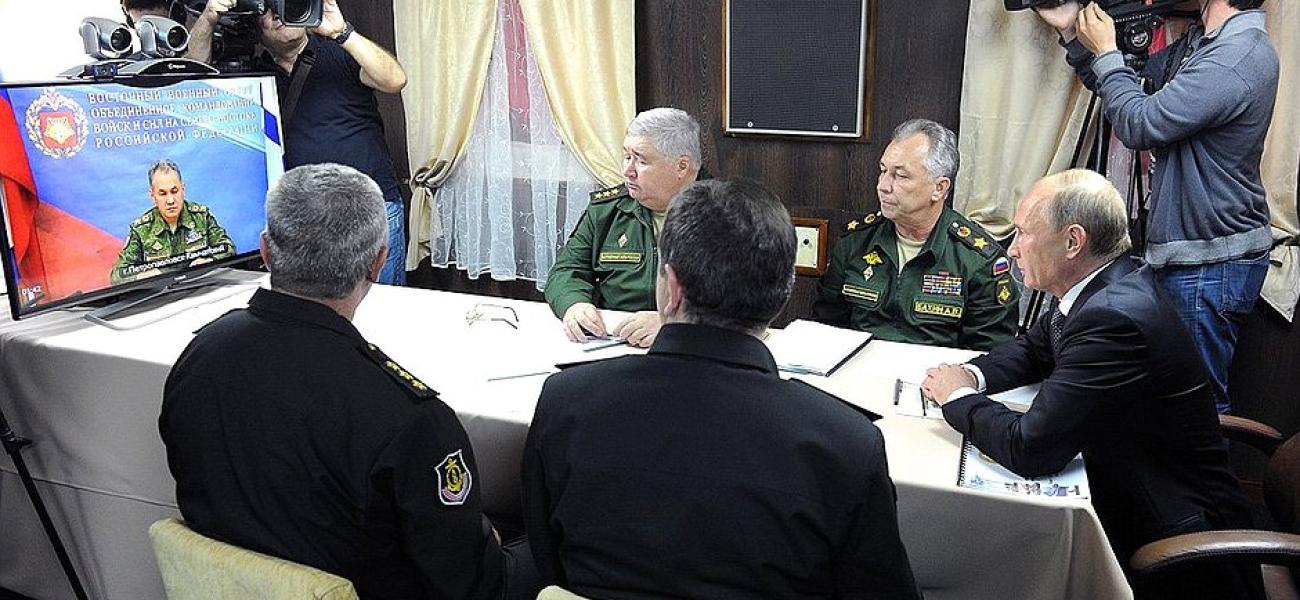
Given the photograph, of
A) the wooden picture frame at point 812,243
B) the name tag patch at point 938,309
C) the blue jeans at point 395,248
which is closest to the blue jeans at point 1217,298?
the name tag patch at point 938,309

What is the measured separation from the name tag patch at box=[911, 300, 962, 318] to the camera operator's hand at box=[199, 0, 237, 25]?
6.96 ft

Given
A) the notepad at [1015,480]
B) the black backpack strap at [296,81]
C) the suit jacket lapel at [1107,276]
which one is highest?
the black backpack strap at [296,81]

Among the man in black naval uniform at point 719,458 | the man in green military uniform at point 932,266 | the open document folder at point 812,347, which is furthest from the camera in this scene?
the man in green military uniform at point 932,266

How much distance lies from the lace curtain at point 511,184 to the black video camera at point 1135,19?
1751 millimetres

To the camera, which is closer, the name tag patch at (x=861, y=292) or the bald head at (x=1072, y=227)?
the bald head at (x=1072, y=227)

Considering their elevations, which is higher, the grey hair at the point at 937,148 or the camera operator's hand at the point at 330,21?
the camera operator's hand at the point at 330,21

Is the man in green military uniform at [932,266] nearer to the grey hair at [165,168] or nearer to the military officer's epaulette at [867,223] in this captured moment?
the military officer's epaulette at [867,223]

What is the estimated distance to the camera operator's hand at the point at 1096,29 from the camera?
277 cm

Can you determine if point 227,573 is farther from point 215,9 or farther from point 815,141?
point 815,141

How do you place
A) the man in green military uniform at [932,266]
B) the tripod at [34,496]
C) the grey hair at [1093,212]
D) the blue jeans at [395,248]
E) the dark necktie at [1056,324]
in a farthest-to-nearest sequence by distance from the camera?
the blue jeans at [395,248] < the man in green military uniform at [932,266] < the tripod at [34,496] < the dark necktie at [1056,324] < the grey hair at [1093,212]

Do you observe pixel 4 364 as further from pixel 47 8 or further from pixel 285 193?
pixel 47 8

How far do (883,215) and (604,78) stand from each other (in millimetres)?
1273

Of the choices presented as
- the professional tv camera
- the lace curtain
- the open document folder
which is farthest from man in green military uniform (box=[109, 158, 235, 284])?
the open document folder

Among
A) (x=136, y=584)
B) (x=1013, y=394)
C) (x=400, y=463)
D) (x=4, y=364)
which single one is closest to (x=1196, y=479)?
(x=1013, y=394)
